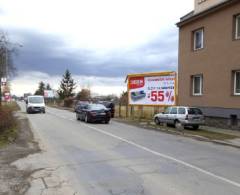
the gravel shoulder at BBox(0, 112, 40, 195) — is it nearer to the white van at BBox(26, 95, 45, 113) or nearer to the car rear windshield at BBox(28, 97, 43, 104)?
the white van at BBox(26, 95, 45, 113)

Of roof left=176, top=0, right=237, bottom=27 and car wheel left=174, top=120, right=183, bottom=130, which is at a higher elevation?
roof left=176, top=0, right=237, bottom=27

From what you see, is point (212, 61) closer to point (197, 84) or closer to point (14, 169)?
point (197, 84)

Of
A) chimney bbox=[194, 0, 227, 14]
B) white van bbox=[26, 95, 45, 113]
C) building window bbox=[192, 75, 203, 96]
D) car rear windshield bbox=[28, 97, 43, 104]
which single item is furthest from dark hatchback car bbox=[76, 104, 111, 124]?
car rear windshield bbox=[28, 97, 43, 104]

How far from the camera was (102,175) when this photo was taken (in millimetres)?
8805

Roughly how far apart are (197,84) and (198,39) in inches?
135

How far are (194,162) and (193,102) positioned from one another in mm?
17525

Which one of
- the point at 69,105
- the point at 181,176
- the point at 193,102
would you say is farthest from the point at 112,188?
the point at 69,105

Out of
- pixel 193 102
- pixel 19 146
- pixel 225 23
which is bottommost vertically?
pixel 19 146

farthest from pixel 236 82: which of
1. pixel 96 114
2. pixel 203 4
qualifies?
A: pixel 96 114

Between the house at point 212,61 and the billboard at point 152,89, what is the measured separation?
1340 mm

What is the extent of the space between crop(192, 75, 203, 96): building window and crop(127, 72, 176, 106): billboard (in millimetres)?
2811

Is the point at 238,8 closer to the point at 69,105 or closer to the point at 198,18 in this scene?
the point at 198,18

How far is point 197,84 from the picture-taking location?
28.1m

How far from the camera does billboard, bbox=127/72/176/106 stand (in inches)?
1237
